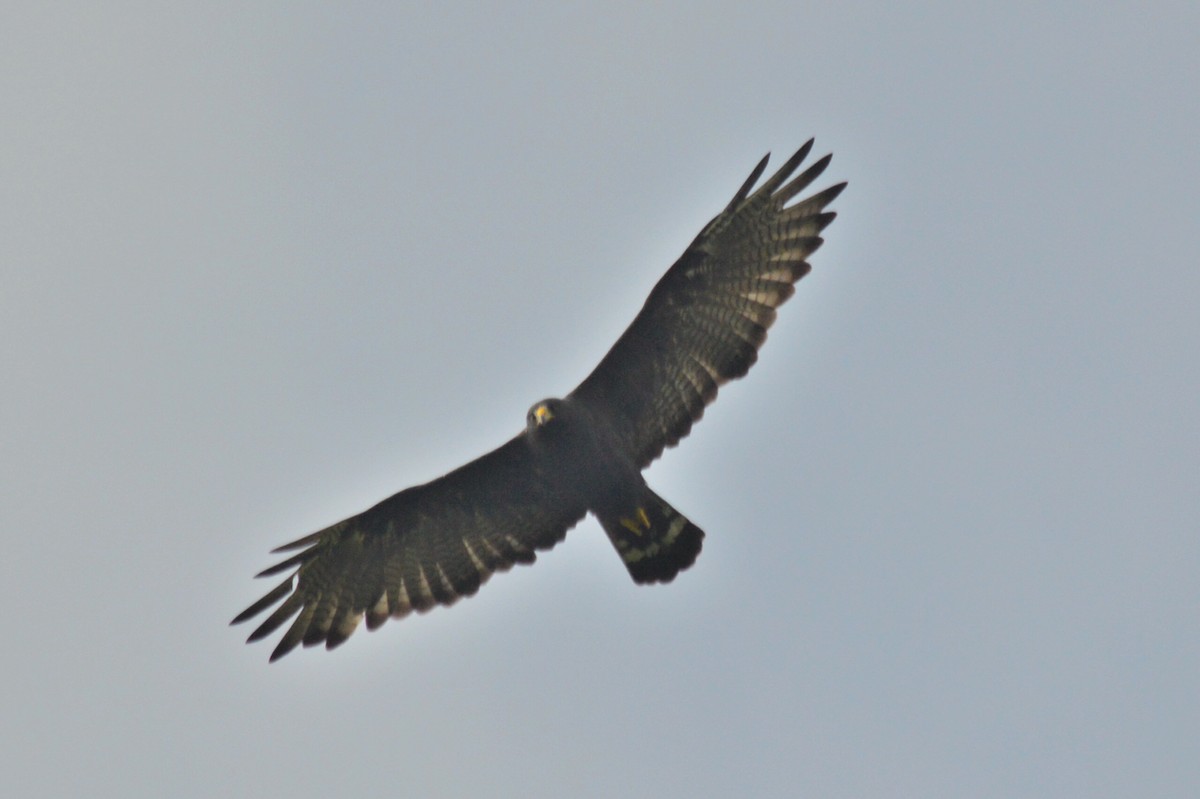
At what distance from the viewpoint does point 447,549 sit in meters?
14.3

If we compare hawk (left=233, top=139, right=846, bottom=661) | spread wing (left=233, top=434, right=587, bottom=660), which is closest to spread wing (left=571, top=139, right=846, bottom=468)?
hawk (left=233, top=139, right=846, bottom=661)

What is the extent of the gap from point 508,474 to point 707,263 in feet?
8.15

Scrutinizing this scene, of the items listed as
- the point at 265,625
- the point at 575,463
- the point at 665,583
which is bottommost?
the point at 665,583

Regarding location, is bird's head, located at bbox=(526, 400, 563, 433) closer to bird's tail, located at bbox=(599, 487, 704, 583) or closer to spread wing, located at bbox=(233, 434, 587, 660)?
spread wing, located at bbox=(233, 434, 587, 660)

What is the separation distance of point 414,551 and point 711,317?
335 cm

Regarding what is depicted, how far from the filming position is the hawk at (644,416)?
44.3 feet

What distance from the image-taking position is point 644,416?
542 inches

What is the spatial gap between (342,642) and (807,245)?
5.36 metres

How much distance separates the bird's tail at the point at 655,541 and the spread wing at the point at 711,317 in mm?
485

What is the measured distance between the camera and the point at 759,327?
44.8 feet

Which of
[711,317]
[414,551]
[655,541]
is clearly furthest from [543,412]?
[414,551]

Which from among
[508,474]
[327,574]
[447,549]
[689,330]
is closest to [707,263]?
[689,330]

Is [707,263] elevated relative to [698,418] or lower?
elevated

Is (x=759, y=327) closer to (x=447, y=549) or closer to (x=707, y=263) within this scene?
(x=707, y=263)
